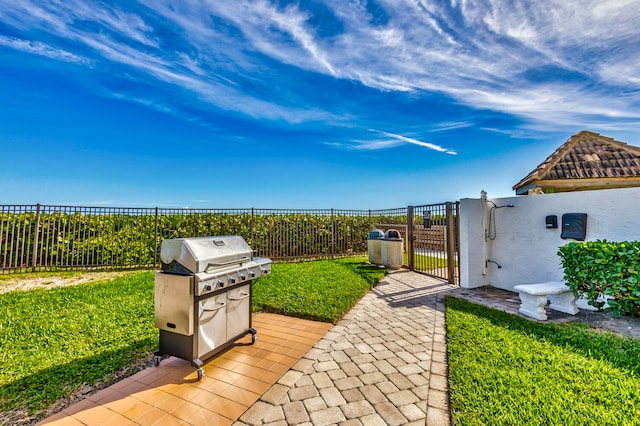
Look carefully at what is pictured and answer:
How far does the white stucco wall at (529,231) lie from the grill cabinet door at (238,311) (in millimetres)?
5805

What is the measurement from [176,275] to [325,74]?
314 inches

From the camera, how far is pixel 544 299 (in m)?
4.52

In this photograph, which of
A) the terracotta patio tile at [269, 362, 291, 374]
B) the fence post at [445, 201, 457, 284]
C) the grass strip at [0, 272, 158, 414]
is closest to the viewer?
the grass strip at [0, 272, 158, 414]

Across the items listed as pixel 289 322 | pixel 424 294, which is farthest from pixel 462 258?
pixel 289 322

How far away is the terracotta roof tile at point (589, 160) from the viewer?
7.92m

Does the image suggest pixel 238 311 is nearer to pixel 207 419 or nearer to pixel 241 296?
pixel 241 296

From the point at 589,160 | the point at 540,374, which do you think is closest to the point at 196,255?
the point at 540,374

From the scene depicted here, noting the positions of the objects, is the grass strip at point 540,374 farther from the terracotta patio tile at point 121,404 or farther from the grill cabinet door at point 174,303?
the terracotta patio tile at point 121,404

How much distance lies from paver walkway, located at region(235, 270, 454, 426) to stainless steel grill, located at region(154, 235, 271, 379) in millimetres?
890

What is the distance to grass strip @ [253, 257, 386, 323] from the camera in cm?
480

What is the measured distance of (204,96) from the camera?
29.5ft

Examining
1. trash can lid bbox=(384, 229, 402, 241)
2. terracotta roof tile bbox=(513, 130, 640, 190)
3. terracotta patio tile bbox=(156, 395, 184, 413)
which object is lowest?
terracotta patio tile bbox=(156, 395, 184, 413)

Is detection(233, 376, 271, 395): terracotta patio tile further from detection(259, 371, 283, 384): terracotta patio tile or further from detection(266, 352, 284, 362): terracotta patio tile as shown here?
detection(266, 352, 284, 362): terracotta patio tile

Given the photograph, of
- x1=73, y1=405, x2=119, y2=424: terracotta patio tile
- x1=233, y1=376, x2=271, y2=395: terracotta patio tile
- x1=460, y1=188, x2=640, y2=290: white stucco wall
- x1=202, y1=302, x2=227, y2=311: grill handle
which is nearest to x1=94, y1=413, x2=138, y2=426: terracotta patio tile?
x1=73, y1=405, x2=119, y2=424: terracotta patio tile
